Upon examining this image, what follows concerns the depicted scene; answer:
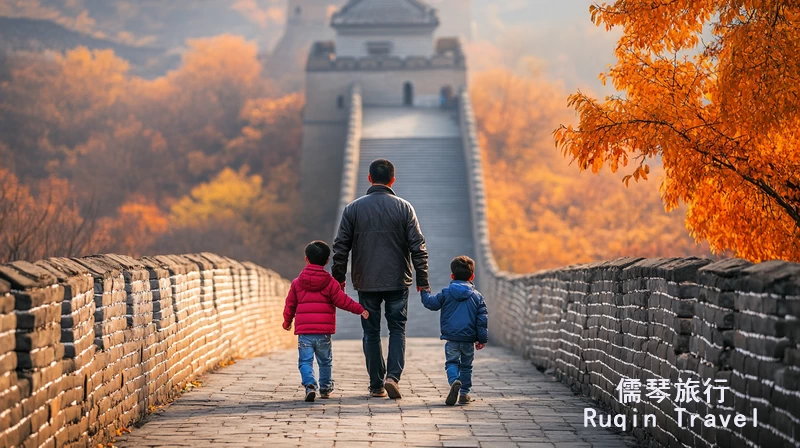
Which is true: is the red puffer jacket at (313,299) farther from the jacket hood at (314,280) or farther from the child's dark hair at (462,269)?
the child's dark hair at (462,269)

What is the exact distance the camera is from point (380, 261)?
848 cm

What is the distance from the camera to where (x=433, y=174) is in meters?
40.9

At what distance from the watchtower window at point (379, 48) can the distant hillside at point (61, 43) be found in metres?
16.9

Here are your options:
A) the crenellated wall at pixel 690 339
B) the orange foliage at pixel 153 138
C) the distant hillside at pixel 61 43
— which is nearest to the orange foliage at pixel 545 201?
the orange foliage at pixel 153 138

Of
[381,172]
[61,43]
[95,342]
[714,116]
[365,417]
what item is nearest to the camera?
[95,342]

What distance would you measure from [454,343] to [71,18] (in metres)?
85.5

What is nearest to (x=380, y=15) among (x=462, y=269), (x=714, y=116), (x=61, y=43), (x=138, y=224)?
(x=138, y=224)

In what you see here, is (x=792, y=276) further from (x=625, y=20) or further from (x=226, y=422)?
(x=625, y=20)

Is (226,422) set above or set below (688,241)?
below

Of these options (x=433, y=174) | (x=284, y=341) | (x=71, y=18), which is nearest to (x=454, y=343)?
(x=284, y=341)

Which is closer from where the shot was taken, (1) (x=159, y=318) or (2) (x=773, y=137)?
(1) (x=159, y=318)

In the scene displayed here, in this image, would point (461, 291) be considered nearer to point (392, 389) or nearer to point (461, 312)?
point (461, 312)

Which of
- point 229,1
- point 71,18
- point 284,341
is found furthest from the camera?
point 229,1

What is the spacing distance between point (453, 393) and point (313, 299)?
1208 mm
